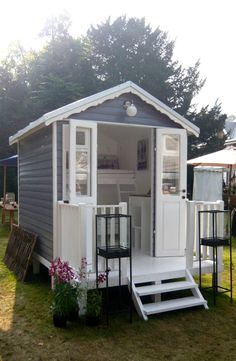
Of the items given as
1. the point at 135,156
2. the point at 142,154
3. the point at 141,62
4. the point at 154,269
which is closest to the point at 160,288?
the point at 154,269

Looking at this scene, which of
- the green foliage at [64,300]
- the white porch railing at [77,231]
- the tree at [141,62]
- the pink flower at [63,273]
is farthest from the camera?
the tree at [141,62]

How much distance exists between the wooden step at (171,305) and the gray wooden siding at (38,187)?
65.0 inches

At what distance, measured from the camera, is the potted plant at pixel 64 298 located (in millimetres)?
3627

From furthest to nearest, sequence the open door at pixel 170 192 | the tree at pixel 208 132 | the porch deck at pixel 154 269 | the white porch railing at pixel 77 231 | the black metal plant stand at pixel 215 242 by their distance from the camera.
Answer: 1. the tree at pixel 208 132
2. the open door at pixel 170 192
3. the black metal plant stand at pixel 215 242
4. the porch deck at pixel 154 269
5. the white porch railing at pixel 77 231

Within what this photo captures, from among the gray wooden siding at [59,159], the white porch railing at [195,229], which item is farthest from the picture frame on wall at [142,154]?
the gray wooden siding at [59,159]

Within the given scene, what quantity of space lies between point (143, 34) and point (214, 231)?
16.1m

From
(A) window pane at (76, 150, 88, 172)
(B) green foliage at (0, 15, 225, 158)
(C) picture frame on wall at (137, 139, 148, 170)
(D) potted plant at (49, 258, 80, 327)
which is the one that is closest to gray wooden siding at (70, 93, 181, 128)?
(A) window pane at (76, 150, 88, 172)

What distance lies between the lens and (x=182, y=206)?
17.4 feet

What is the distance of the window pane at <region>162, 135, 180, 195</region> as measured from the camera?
5.25 meters

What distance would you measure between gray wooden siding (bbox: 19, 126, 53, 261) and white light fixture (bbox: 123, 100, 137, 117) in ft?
3.50

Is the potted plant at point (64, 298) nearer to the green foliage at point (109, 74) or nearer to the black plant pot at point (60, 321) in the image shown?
the black plant pot at point (60, 321)

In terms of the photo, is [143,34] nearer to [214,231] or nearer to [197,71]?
[197,71]

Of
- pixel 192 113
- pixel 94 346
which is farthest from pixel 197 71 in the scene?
pixel 94 346

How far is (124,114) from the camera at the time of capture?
4.96 metres
